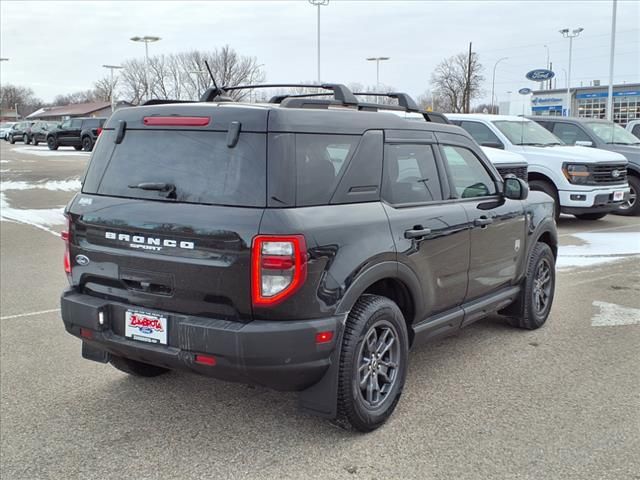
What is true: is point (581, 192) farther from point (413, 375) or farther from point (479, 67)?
point (479, 67)

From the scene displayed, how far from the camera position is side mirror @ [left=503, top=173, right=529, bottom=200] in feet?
17.0

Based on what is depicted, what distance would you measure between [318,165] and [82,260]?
152 centimetres

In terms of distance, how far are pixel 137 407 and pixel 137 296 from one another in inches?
39.0

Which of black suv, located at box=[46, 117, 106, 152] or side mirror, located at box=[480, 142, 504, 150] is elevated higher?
black suv, located at box=[46, 117, 106, 152]

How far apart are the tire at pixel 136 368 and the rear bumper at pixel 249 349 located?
90cm

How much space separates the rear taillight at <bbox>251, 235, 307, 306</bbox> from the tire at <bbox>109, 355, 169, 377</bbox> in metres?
1.62

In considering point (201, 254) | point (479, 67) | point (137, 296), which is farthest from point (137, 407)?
point (479, 67)

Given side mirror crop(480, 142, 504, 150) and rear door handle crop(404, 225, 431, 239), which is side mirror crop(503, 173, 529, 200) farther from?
side mirror crop(480, 142, 504, 150)

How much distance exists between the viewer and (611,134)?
571 inches

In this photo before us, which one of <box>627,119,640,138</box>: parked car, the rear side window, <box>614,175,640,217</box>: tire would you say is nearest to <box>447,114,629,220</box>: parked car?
<box>614,175,640,217</box>: tire

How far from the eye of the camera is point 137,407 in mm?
4156

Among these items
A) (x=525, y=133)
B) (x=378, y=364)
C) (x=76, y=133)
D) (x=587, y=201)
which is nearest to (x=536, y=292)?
(x=378, y=364)

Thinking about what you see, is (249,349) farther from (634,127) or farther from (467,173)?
(634,127)

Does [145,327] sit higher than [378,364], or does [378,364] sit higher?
[145,327]
